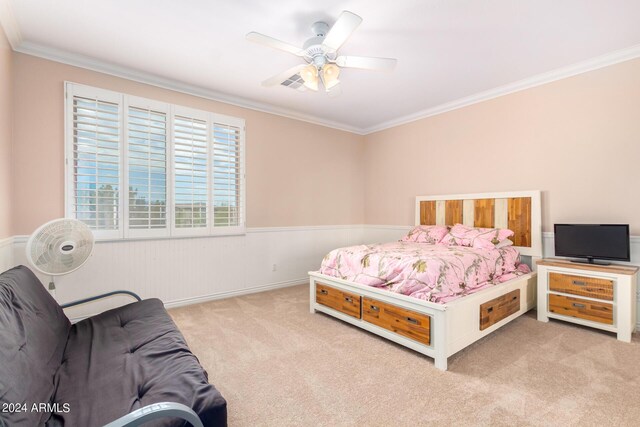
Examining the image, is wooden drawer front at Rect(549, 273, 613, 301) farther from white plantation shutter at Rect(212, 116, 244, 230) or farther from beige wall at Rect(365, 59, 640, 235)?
white plantation shutter at Rect(212, 116, 244, 230)

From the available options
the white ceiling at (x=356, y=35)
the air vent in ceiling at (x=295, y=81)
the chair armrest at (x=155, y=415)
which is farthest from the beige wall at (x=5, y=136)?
the chair armrest at (x=155, y=415)

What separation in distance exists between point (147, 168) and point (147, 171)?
34 millimetres

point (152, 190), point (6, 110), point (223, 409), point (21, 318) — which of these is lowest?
point (223, 409)

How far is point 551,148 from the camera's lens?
138 inches

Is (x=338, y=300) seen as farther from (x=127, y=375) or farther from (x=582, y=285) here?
(x=582, y=285)

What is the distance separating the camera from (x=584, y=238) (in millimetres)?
3082

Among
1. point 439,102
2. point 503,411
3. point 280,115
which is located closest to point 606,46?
point 439,102

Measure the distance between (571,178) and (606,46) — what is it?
128 centimetres

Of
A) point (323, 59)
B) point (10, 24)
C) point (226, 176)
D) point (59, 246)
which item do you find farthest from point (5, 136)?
point (323, 59)

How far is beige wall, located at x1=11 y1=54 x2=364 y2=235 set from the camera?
2.86 meters

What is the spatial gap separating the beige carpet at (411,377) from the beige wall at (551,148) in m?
1.37

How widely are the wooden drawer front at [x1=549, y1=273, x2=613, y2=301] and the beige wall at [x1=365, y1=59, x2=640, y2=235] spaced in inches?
27.1

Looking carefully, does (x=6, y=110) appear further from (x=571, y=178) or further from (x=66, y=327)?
(x=571, y=178)

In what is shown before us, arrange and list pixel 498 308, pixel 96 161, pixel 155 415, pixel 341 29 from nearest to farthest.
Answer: pixel 155 415
pixel 341 29
pixel 498 308
pixel 96 161
